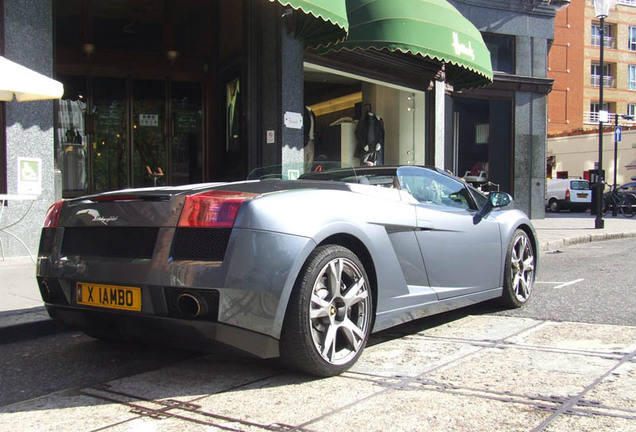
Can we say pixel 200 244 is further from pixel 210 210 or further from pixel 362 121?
pixel 362 121

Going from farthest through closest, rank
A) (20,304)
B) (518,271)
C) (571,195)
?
1. (571,195)
2. (518,271)
3. (20,304)

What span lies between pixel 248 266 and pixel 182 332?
0.50 m

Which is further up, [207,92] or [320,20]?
[320,20]

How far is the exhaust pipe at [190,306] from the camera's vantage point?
9.93 feet

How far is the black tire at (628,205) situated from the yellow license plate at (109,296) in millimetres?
23450

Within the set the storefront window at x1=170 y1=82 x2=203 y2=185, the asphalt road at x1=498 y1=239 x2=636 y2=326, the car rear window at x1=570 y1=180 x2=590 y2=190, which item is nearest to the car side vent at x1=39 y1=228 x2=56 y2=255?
the asphalt road at x1=498 y1=239 x2=636 y2=326

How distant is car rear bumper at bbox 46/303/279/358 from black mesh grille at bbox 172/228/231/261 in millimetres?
329

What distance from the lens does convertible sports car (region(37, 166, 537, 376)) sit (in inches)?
119

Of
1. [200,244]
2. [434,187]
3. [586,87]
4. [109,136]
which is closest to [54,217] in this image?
[200,244]

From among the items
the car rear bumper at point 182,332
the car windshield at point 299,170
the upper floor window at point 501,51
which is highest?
the upper floor window at point 501,51

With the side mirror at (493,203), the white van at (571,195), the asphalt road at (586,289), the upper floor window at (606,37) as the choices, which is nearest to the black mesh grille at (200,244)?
the side mirror at (493,203)

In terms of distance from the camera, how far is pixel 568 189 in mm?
28641

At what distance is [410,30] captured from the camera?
9.89m

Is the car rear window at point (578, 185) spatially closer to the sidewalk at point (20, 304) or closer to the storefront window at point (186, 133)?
the storefront window at point (186, 133)
